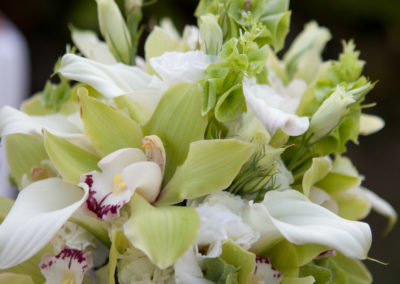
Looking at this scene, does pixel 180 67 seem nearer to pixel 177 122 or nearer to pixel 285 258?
pixel 177 122

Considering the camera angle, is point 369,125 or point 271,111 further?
point 369,125

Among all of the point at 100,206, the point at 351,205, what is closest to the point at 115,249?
the point at 100,206

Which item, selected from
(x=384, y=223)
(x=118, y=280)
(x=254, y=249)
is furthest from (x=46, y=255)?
(x=384, y=223)

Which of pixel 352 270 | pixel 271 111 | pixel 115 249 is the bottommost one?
pixel 352 270

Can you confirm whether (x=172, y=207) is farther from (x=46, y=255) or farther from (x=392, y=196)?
(x=392, y=196)

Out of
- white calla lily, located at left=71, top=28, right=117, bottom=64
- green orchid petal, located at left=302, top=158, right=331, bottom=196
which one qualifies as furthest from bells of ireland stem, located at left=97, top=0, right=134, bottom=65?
green orchid petal, located at left=302, top=158, right=331, bottom=196
